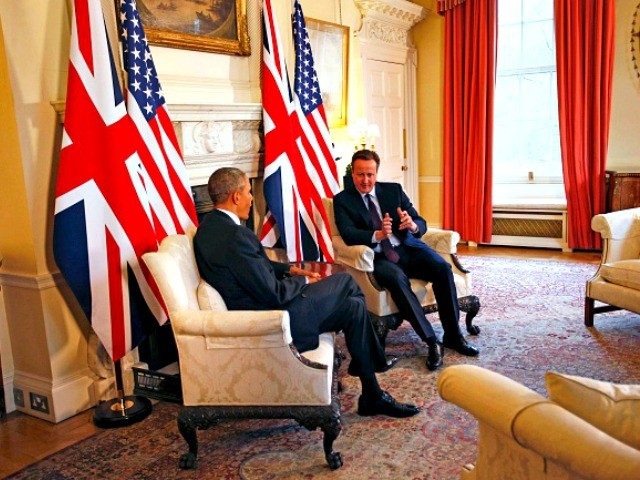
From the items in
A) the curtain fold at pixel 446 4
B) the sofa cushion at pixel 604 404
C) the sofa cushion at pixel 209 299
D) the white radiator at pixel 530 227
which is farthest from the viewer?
the curtain fold at pixel 446 4

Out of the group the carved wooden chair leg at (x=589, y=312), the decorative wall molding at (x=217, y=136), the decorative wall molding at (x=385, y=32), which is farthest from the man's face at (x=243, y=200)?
the decorative wall molding at (x=385, y=32)

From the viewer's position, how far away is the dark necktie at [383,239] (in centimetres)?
366

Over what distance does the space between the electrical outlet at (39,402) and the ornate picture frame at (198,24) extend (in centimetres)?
196

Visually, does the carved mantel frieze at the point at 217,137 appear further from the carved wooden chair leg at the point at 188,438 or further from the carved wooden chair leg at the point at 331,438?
the carved wooden chair leg at the point at 331,438

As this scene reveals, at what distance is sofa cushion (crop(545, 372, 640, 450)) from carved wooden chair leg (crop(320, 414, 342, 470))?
120cm

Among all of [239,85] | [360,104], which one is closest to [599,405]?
[239,85]

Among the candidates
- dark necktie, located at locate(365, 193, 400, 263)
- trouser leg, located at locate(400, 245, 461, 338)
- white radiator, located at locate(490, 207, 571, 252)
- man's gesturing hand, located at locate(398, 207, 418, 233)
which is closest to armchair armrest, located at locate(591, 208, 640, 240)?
trouser leg, located at locate(400, 245, 461, 338)

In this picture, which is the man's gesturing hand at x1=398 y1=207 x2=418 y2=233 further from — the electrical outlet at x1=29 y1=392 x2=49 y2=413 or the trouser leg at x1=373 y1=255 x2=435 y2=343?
the electrical outlet at x1=29 y1=392 x2=49 y2=413

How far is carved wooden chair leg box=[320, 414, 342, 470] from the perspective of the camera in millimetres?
2377

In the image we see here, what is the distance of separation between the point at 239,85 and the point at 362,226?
1265 mm

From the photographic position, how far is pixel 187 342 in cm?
237

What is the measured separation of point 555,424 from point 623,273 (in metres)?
2.81

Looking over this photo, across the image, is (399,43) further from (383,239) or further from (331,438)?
(331,438)

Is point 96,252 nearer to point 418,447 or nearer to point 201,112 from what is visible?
point 201,112
